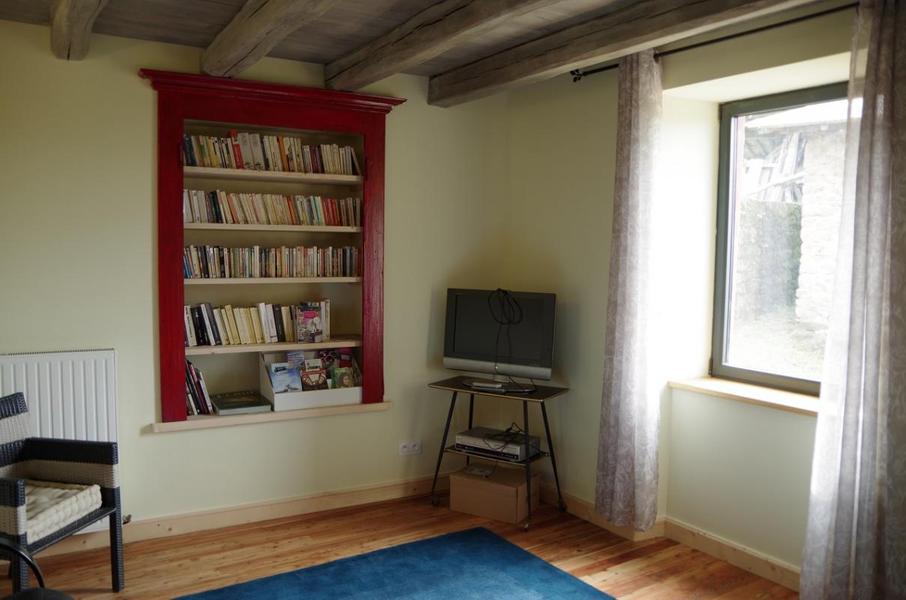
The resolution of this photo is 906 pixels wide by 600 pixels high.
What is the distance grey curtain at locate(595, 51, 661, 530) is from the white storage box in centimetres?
152

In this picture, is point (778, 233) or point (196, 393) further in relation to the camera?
point (196, 393)

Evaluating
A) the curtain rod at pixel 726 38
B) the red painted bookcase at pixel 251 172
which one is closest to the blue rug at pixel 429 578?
Answer: the red painted bookcase at pixel 251 172

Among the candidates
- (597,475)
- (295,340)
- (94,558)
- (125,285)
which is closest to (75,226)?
(125,285)

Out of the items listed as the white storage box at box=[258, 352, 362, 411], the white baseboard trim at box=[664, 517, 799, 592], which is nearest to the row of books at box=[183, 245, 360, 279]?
the white storage box at box=[258, 352, 362, 411]

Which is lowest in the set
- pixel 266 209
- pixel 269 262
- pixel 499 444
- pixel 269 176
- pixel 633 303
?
pixel 499 444

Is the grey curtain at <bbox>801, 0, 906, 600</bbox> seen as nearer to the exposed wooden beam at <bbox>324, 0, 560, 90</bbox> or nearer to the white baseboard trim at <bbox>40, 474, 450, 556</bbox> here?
the exposed wooden beam at <bbox>324, 0, 560, 90</bbox>

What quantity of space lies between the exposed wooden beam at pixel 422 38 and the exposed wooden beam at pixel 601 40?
1.68 feet

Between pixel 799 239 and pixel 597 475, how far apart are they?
1.55 meters

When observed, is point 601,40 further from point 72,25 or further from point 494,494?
point 494,494

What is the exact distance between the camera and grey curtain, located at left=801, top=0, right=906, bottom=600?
2.67 metres

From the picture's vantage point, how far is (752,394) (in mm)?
3596

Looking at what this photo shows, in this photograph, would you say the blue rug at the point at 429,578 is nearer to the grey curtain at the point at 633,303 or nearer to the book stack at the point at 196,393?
the grey curtain at the point at 633,303

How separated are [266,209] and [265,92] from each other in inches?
24.5

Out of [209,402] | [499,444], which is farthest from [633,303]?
[209,402]
